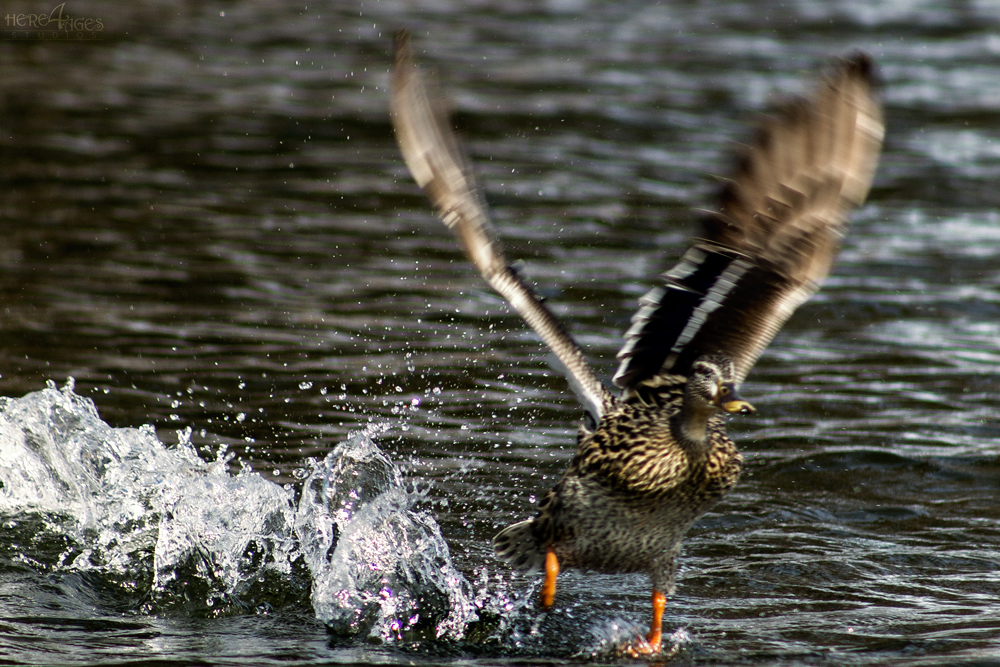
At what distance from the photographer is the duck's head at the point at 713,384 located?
4355mm

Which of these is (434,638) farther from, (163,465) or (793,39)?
(793,39)

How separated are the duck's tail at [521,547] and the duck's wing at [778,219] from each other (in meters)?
0.93

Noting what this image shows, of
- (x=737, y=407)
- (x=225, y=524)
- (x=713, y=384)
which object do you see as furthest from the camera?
(x=225, y=524)

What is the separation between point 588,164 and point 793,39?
4.93 m

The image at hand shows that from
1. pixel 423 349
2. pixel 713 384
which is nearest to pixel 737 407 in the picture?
pixel 713 384

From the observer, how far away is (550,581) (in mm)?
4980

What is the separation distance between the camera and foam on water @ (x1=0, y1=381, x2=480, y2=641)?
4980 mm

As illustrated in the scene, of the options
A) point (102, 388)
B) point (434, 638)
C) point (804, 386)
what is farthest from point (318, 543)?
point (804, 386)

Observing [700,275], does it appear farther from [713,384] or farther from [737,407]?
[737,407]

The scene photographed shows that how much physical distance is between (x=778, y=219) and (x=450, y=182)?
1.15m

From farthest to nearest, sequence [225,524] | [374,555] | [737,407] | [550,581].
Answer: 1. [225,524]
2. [374,555]
3. [550,581]
4. [737,407]

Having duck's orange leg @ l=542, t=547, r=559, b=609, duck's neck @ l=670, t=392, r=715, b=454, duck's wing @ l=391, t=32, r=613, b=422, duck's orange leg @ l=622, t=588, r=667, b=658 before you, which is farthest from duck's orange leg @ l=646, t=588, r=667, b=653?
duck's wing @ l=391, t=32, r=613, b=422

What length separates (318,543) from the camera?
519 cm

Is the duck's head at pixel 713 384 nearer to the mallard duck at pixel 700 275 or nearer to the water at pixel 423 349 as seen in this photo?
the mallard duck at pixel 700 275
